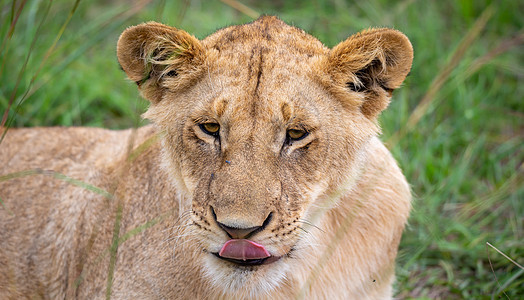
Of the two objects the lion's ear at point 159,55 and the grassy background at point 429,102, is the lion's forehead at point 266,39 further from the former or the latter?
the grassy background at point 429,102

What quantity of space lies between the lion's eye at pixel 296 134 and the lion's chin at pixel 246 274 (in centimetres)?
52

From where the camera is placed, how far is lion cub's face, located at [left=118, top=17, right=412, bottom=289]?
257 centimetres

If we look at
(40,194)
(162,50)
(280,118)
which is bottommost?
(40,194)

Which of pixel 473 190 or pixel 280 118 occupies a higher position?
pixel 280 118

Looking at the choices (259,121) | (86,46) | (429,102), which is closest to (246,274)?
(259,121)

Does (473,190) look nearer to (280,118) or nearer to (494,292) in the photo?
(494,292)

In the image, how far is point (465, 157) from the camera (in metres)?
5.18

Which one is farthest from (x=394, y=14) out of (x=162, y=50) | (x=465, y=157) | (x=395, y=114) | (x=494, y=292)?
(x=162, y=50)

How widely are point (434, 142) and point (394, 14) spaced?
1.56 m

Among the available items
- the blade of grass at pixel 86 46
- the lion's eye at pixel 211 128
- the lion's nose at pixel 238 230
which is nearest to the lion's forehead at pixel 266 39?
the lion's eye at pixel 211 128

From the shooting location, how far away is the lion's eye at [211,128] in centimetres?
283

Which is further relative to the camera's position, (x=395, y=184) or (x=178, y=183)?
(x=395, y=184)

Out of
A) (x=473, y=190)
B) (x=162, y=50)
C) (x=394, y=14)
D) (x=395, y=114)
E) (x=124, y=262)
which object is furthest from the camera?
(x=394, y=14)

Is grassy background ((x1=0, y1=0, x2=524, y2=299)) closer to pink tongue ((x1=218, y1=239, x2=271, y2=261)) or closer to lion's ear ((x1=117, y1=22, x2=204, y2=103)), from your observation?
lion's ear ((x1=117, y1=22, x2=204, y2=103))
